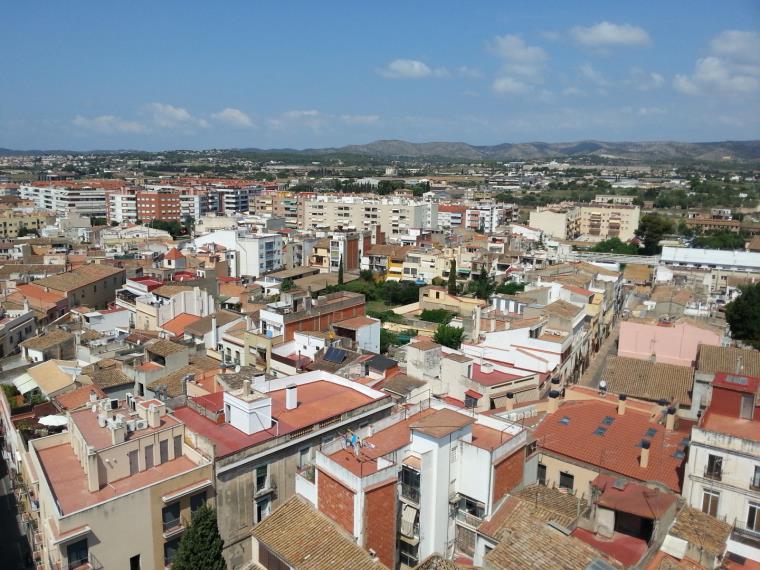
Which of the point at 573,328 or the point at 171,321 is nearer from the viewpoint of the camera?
the point at 573,328

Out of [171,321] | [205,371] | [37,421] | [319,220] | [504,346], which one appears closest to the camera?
[37,421]

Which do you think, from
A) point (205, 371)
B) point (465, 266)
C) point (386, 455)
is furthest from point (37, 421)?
point (465, 266)

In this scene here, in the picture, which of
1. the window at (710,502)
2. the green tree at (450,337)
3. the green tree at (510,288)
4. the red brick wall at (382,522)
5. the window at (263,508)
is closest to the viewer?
the red brick wall at (382,522)

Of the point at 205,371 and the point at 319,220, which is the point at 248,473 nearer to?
the point at 205,371

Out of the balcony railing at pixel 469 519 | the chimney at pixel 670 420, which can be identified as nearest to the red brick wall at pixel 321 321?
the balcony railing at pixel 469 519

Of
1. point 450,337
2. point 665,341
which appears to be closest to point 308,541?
point 665,341

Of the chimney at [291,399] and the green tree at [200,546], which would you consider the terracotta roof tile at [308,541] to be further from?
the chimney at [291,399]

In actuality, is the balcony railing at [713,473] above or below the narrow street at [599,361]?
above

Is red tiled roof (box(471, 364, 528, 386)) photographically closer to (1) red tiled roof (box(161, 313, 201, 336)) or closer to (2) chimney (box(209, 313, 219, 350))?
(2) chimney (box(209, 313, 219, 350))
